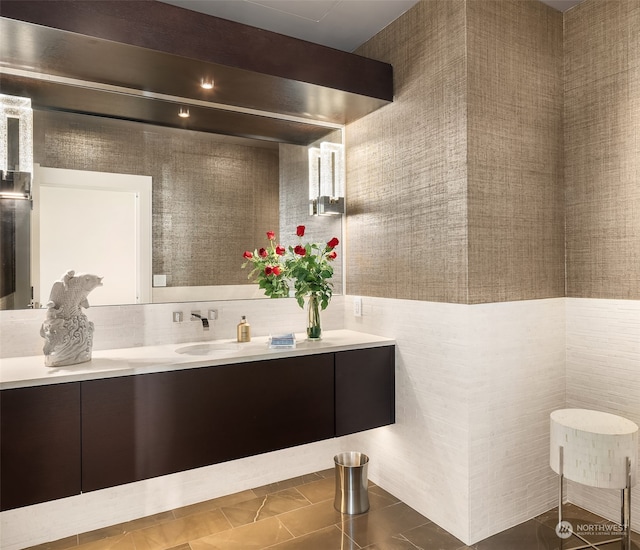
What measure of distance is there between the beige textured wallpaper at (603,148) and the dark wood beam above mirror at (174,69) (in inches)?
40.3

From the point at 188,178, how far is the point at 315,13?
112cm

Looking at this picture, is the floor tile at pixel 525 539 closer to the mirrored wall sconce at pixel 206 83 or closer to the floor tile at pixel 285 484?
the floor tile at pixel 285 484

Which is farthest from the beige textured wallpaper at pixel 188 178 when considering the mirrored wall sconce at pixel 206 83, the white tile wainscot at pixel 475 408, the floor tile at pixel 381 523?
the floor tile at pixel 381 523

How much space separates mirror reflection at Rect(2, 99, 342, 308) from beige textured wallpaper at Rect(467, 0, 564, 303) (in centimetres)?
111

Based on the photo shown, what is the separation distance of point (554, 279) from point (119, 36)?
2.40m

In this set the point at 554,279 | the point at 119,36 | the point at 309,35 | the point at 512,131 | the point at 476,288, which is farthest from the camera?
the point at 309,35

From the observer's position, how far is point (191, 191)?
2455mm

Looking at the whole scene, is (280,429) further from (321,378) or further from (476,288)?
(476,288)

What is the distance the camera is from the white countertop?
5.41ft

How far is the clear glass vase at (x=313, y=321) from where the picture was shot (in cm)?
242

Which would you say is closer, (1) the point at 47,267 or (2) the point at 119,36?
(2) the point at 119,36

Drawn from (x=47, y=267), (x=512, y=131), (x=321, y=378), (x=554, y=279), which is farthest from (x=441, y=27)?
(x=47, y=267)

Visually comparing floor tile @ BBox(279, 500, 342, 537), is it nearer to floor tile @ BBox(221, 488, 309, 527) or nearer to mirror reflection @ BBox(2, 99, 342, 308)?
floor tile @ BBox(221, 488, 309, 527)

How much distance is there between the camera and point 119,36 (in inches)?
71.7
